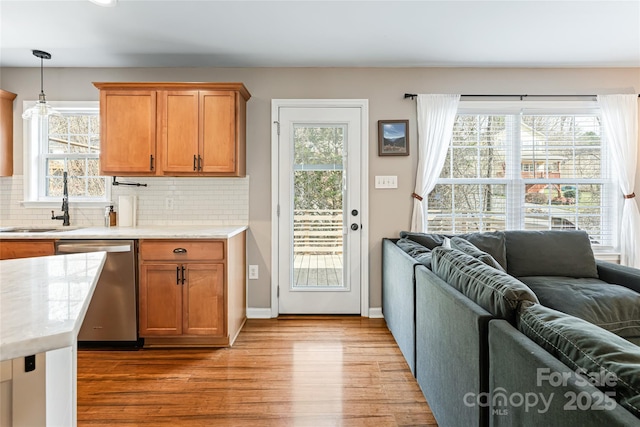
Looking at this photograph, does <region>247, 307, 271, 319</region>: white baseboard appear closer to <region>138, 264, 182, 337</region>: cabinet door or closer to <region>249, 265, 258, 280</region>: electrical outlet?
<region>249, 265, 258, 280</region>: electrical outlet

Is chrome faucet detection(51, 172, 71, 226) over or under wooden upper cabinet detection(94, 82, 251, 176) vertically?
under

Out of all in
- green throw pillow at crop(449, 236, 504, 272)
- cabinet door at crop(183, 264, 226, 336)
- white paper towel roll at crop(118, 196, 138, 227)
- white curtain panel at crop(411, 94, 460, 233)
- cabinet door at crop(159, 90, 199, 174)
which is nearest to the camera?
green throw pillow at crop(449, 236, 504, 272)

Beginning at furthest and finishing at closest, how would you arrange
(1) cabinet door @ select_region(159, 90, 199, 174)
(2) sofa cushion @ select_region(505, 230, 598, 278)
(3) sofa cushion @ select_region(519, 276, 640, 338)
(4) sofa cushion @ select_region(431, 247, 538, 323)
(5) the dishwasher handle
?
(1) cabinet door @ select_region(159, 90, 199, 174)
(2) sofa cushion @ select_region(505, 230, 598, 278)
(5) the dishwasher handle
(3) sofa cushion @ select_region(519, 276, 640, 338)
(4) sofa cushion @ select_region(431, 247, 538, 323)

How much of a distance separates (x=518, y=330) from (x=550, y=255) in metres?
2.20

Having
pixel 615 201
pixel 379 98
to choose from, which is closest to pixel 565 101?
pixel 615 201

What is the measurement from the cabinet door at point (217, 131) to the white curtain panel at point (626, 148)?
3554mm

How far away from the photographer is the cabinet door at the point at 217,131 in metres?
3.10

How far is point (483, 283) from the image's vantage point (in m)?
1.44

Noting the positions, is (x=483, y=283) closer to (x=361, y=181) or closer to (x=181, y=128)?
(x=361, y=181)

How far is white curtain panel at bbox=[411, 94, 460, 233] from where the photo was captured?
3.46 m

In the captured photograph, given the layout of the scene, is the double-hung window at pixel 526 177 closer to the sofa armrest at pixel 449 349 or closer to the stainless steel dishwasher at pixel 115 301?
the sofa armrest at pixel 449 349

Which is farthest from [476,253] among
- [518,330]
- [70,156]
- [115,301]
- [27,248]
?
[70,156]

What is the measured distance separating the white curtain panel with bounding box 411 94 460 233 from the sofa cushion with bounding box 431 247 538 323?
5.10 feet

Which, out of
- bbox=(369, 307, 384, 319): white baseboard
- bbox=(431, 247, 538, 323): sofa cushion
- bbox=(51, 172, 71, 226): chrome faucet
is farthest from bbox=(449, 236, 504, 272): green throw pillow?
bbox=(51, 172, 71, 226): chrome faucet
